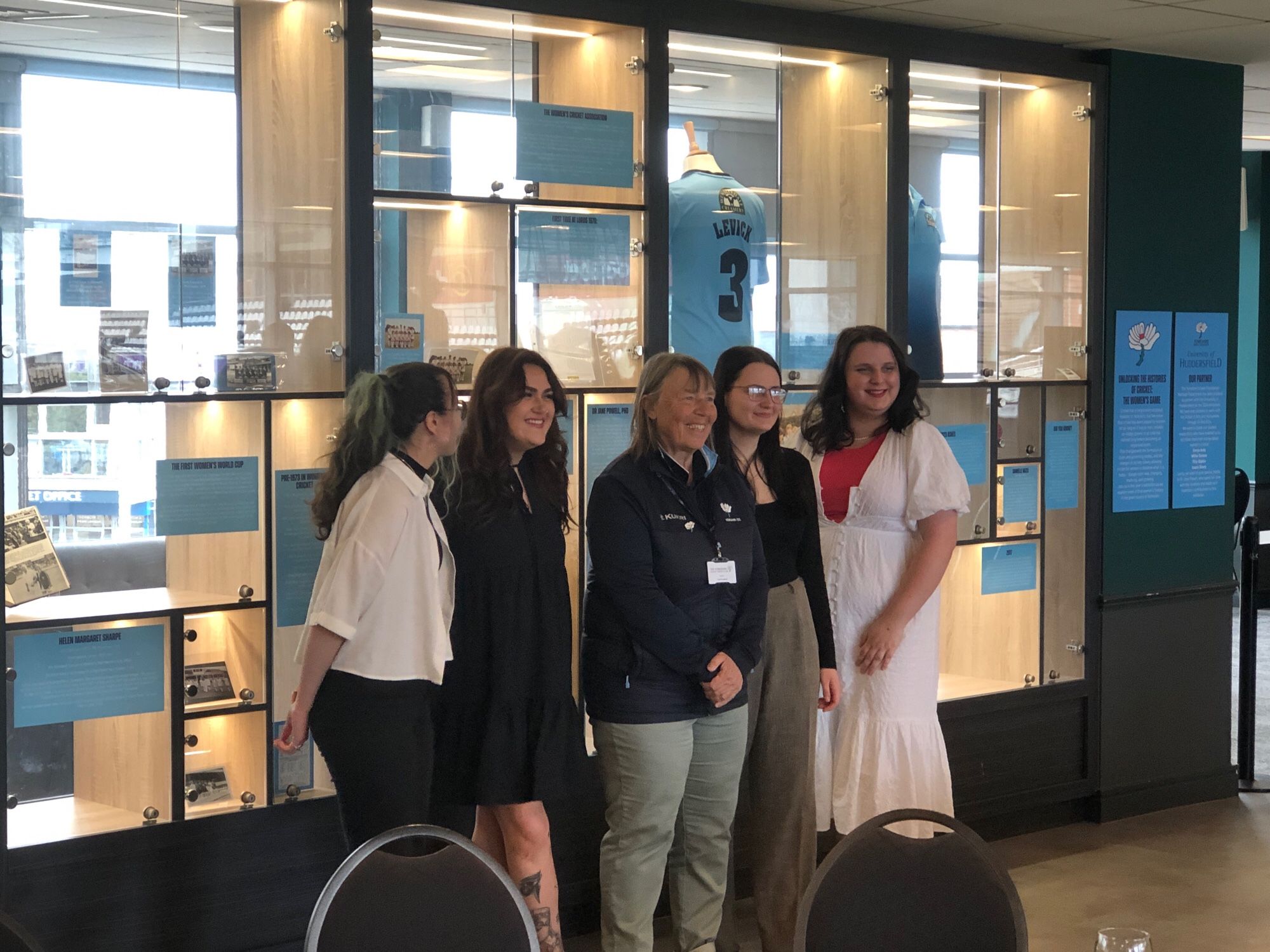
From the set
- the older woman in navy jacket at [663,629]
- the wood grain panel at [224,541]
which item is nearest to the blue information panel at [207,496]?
the wood grain panel at [224,541]

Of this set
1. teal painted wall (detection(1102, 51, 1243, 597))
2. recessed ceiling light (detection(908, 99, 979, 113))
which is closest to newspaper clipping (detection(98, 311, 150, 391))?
recessed ceiling light (detection(908, 99, 979, 113))

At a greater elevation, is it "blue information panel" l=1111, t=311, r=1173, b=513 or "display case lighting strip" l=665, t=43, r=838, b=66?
"display case lighting strip" l=665, t=43, r=838, b=66

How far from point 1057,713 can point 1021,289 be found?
160cm

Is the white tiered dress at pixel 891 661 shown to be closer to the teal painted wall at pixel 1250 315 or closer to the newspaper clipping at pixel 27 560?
the newspaper clipping at pixel 27 560

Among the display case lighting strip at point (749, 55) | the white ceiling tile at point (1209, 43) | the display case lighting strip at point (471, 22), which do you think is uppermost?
the white ceiling tile at point (1209, 43)

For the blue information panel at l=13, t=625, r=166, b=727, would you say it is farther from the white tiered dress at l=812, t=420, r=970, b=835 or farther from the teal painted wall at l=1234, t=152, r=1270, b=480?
the teal painted wall at l=1234, t=152, r=1270, b=480

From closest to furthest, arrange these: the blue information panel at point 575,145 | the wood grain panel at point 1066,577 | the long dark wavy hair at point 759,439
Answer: the long dark wavy hair at point 759,439 < the blue information panel at point 575,145 < the wood grain panel at point 1066,577

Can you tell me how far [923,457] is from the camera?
3902 mm

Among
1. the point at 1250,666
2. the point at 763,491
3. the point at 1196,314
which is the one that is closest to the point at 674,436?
the point at 763,491

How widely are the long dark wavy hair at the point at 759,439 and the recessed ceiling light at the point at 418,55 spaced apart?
45.3 inches

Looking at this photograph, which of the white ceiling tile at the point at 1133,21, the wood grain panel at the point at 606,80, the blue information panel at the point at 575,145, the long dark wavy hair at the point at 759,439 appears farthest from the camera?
the white ceiling tile at the point at 1133,21

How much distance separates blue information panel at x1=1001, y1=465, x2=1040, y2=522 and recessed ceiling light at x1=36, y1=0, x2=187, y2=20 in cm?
323

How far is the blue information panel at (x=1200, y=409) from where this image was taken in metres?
5.66

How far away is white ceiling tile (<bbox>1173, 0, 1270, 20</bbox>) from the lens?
4.55 metres
